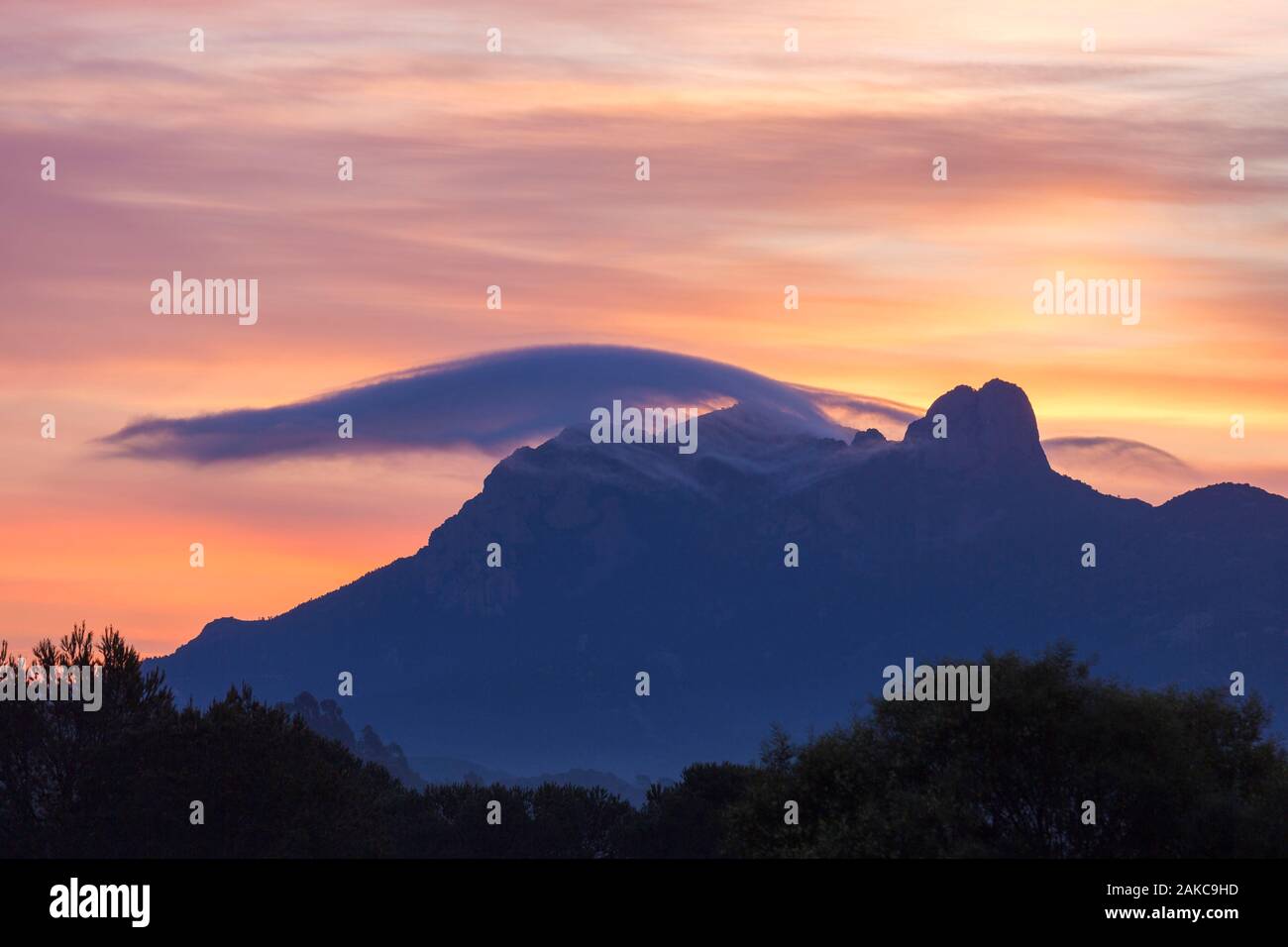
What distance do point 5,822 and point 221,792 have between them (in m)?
10.4

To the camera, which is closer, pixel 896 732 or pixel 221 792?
pixel 896 732

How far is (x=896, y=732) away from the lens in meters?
64.4

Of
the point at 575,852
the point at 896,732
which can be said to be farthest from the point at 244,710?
the point at 896,732

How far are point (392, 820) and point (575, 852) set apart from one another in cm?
1224

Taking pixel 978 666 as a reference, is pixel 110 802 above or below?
below

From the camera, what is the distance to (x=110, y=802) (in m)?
84.0

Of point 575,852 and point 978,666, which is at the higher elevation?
point 978,666

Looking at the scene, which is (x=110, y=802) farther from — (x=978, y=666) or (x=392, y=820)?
(x=978, y=666)
